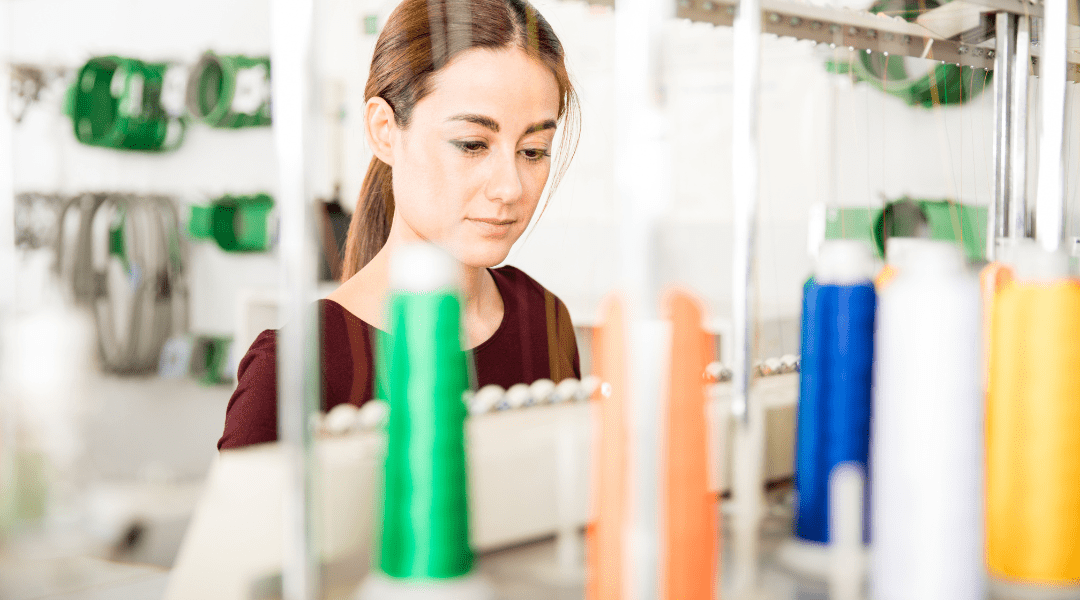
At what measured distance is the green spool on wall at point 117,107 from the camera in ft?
6.60

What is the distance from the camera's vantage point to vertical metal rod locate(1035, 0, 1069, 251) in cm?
68

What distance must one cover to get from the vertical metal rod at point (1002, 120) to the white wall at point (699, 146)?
17 millimetres

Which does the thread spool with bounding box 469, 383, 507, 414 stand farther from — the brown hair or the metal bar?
the metal bar

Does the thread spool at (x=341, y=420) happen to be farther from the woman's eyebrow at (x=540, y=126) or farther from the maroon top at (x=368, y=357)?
the woman's eyebrow at (x=540, y=126)

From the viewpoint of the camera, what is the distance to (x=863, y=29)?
0.96 meters

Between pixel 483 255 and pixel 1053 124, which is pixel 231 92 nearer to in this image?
pixel 483 255

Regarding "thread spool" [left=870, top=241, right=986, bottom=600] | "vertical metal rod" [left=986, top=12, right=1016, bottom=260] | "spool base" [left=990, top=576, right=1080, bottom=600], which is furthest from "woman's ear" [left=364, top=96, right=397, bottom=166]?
"vertical metal rod" [left=986, top=12, right=1016, bottom=260]

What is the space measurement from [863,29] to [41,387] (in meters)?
1.62

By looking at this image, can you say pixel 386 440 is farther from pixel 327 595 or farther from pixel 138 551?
pixel 138 551

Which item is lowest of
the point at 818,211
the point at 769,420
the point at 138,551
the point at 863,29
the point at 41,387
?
the point at 138,551

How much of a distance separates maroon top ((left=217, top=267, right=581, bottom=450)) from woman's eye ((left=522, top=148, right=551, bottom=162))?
3.9 inches

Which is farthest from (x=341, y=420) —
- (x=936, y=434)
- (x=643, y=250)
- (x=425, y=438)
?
(x=936, y=434)

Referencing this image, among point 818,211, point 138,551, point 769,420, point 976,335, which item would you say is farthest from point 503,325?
point 138,551

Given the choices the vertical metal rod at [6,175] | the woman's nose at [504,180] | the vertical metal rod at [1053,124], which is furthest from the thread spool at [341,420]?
the vertical metal rod at [6,175]
